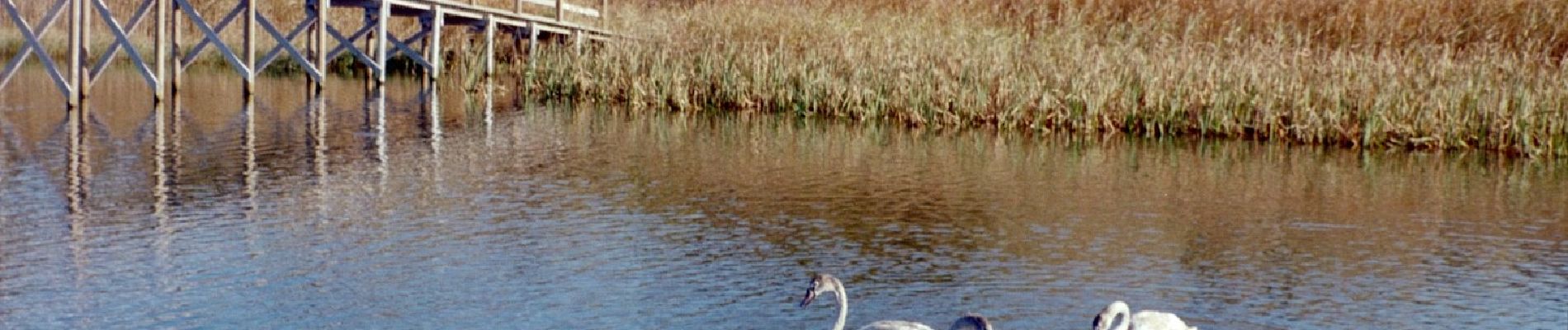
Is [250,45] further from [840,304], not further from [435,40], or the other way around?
[840,304]

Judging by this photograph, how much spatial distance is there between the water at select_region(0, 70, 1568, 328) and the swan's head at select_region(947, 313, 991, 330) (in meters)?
1.17

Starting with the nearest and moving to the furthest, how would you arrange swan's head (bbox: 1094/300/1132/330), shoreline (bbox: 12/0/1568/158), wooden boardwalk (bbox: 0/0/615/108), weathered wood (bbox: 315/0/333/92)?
swan's head (bbox: 1094/300/1132/330) < shoreline (bbox: 12/0/1568/158) < wooden boardwalk (bbox: 0/0/615/108) < weathered wood (bbox: 315/0/333/92)

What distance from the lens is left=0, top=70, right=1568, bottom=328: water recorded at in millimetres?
8977

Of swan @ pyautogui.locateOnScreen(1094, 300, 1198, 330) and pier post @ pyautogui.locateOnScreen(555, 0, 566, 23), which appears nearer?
swan @ pyautogui.locateOnScreen(1094, 300, 1198, 330)

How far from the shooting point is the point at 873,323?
782 centimetres

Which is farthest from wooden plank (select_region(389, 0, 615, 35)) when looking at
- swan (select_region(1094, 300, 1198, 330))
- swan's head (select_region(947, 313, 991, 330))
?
swan's head (select_region(947, 313, 991, 330))

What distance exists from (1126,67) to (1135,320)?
12.2 metres

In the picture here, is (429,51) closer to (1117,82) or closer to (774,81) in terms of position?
(774,81)

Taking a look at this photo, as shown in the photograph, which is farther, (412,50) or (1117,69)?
(412,50)

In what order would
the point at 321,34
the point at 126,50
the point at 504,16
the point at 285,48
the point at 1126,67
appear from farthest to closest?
the point at 504,16 < the point at 285,48 < the point at 321,34 < the point at 126,50 < the point at 1126,67

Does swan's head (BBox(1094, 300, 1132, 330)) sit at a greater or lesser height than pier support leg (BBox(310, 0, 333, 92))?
lesser

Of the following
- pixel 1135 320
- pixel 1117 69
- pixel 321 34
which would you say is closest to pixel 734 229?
pixel 1135 320

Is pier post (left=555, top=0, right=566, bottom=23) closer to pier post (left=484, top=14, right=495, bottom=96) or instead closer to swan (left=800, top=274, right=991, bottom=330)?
pier post (left=484, top=14, right=495, bottom=96)

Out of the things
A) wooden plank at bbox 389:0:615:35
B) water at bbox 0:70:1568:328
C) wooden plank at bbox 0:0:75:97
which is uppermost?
wooden plank at bbox 389:0:615:35
